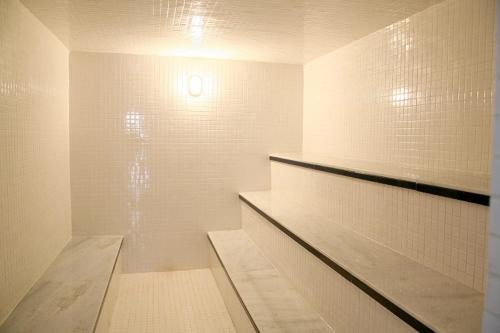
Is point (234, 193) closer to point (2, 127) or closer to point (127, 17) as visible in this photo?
point (127, 17)

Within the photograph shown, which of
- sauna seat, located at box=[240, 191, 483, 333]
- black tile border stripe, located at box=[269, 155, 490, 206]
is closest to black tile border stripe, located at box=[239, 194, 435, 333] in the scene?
sauna seat, located at box=[240, 191, 483, 333]

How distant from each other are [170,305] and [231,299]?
582mm

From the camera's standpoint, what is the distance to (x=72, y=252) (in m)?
3.36

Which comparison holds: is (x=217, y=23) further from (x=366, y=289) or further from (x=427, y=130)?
(x=366, y=289)

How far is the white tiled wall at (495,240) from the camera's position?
0.88m

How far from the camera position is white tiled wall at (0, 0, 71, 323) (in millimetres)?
2199

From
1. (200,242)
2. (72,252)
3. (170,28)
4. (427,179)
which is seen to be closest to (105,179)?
(72,252)

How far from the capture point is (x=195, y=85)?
3.99 meters

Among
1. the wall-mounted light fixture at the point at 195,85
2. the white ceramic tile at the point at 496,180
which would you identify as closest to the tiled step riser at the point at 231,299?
the wall-mounted light fixture at the point at 195,85

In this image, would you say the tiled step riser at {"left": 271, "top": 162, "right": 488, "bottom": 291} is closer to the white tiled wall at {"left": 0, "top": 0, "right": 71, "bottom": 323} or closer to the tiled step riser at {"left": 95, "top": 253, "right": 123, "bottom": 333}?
the tiled step riser at {"left": 95, "top": 253, "right": 123, "bottom": 333}

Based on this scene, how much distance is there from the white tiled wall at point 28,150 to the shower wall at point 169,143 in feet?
1.17

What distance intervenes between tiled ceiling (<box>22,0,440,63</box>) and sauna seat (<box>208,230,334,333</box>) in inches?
70.4

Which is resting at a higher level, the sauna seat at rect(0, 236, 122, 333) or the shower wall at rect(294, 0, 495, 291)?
the shower wall at rect(294, 0, 495, 291)

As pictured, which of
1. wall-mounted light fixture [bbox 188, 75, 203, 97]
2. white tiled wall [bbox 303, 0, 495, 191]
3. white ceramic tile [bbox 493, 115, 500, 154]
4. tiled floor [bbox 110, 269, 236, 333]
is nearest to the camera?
white ceramic tile [bbox 493, 115, 500, 154]
